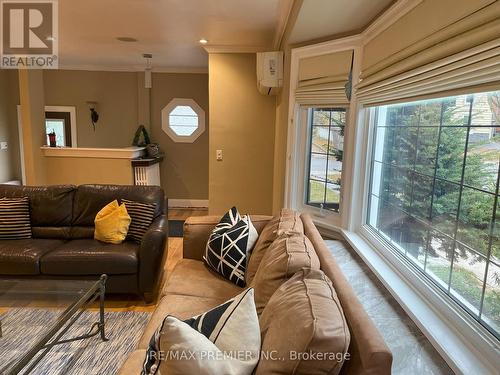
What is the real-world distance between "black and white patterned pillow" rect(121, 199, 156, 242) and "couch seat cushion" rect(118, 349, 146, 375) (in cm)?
153

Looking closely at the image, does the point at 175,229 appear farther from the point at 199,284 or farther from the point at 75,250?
the point at 199,284

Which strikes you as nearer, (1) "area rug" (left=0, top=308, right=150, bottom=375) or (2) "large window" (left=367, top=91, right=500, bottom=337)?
(2) "large window" (left=367, top=91, right=500, bottom=337)

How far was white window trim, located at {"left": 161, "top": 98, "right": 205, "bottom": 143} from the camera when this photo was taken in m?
6.11

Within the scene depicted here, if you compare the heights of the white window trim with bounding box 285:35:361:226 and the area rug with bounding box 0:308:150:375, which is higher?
the white window trim with bounding box 285:35:361:226

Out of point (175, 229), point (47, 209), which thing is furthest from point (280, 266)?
point (175, 229)

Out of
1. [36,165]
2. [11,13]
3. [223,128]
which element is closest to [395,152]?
[223,128]

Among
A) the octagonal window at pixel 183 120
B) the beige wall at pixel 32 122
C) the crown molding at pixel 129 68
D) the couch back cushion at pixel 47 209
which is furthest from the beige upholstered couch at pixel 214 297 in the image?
the crown molding at pixel 129 68

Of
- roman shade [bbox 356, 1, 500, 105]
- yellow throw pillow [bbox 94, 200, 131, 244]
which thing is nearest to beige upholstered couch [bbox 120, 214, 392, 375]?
yellow throw pillow [bbox 94, 200, 131, 244]

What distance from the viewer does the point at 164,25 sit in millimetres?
3422

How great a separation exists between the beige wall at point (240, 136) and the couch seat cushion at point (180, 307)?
2.54m

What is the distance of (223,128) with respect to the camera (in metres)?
4.33

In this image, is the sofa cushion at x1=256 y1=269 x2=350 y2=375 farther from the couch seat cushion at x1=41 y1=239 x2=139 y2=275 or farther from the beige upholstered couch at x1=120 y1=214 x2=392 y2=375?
the couch seat cushion at x1=41 y1=239 x2=139 y2=275

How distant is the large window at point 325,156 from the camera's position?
2765mm

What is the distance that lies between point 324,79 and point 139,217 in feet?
6.25
